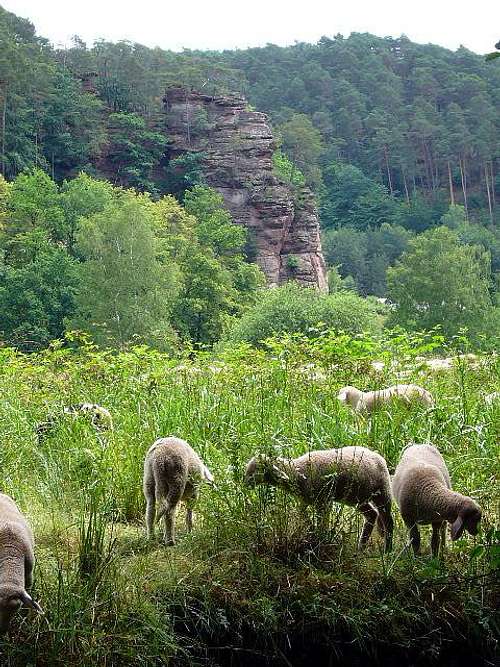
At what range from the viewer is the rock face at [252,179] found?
65188 mm

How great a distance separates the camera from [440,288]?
51500 millimetres

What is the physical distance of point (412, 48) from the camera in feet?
386

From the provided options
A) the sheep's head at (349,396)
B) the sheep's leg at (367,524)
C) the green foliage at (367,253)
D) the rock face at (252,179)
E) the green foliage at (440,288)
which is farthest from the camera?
the green foliage at (367,253)

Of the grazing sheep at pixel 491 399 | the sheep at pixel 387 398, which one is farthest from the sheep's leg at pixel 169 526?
the grazing sheep at pixel 491 399

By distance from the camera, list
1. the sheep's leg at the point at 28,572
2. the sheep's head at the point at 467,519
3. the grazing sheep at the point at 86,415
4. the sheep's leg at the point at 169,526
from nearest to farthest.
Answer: the sheep's leg at the point at 28,572 → the sheep's head at the point at 467,519 → the sheep's leg at the point at 169,526 → the grazing sheep at the point at 86,415

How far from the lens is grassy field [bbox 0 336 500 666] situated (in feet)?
11.1

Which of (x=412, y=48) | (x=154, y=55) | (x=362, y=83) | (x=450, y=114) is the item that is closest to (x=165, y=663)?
→ (x=154, y=55)

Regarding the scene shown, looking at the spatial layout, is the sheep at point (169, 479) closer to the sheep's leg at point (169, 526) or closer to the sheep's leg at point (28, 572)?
the sheep's leg at point (169, 526)

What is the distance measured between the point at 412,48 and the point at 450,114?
2824 centimetres

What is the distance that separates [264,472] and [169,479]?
1.52 feet

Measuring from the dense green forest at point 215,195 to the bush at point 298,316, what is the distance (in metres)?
0.22

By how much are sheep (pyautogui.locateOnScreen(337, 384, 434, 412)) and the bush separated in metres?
30.4

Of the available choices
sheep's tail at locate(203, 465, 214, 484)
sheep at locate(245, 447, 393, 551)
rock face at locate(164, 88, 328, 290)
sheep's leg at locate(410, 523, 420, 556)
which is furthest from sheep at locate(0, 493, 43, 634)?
rock face at locate(164, 88, 328, 290)

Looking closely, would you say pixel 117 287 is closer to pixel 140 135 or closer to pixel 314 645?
pixel 140 135
